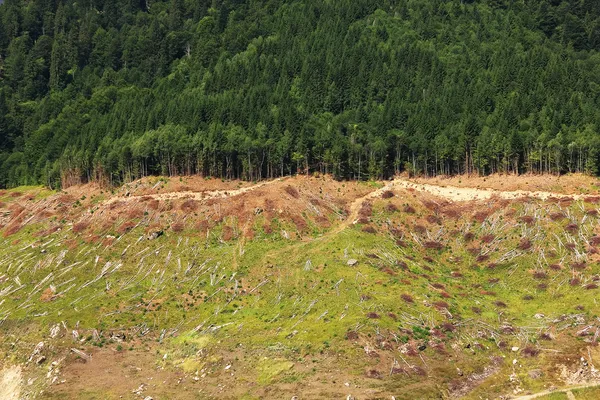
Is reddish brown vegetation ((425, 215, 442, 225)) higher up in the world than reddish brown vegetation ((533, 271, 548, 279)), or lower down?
higher up

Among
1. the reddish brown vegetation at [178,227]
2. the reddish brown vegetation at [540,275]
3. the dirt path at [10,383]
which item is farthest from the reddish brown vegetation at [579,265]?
the dirt path at [10,383]

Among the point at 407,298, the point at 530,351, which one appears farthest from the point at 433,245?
the point at 530,351

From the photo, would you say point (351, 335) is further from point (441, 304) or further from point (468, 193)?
point (468, 193)

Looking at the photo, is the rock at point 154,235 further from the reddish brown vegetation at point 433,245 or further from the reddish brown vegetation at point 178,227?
the reddish brown vegetation at point 433,245

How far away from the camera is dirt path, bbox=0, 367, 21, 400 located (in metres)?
83.7

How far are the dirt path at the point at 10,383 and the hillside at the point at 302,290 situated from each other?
1.41 feet

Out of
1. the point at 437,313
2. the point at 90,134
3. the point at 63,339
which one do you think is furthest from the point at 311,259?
the point at 90,134

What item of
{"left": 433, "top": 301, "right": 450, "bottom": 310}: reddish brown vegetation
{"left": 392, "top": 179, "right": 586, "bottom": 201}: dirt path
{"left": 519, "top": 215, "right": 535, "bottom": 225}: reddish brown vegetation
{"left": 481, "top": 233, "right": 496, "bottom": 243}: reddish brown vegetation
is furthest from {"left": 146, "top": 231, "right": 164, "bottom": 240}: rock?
{"left": 519, "top": 215, "right": 535, "bottom": 225}: reddish brown vegetation

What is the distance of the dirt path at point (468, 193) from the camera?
129 meters

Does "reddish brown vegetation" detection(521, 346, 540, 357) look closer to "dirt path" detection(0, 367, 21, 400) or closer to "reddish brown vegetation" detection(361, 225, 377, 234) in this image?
"reddish brown vegetation" detection(361, 225, 377, 234)

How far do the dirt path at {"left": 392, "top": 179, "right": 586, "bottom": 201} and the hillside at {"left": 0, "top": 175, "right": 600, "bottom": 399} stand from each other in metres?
0.56

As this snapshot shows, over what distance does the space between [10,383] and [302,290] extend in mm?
44038

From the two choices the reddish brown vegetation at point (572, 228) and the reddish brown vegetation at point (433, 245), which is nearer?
the reddish brown vegetation at point (572, 228)

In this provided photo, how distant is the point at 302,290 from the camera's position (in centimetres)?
10262
